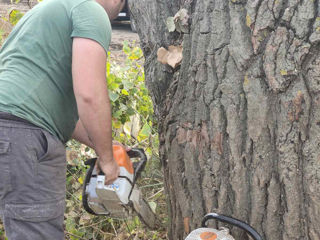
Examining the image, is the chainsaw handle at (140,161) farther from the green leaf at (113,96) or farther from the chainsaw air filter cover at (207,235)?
the green leaf at (113,96)

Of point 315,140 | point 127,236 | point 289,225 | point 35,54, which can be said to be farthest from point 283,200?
point 127,236

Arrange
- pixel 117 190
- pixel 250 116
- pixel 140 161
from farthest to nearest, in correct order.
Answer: pixel 140 161 → pixel 117 190 → pixel 250 116

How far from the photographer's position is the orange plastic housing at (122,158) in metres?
1.96

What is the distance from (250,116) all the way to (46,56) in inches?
38.5

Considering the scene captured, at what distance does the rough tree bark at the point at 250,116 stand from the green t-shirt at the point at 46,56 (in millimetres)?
457

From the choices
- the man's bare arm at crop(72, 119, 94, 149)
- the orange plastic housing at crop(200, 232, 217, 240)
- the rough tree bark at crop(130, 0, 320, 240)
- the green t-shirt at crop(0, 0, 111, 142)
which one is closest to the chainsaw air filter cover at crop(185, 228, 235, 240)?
the orange plastic housing at crop(200, 232, 217, 240)

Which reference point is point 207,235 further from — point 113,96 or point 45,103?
point 113,96

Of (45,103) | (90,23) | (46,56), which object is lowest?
(45,103)

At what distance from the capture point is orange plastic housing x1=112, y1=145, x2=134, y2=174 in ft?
6.42

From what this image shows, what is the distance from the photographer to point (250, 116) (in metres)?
1.48

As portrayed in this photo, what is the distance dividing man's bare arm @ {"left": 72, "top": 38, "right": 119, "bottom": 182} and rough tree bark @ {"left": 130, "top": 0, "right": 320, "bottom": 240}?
317 mm

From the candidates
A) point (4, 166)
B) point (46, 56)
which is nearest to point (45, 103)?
point (46, 56)

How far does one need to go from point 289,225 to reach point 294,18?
0.79 m

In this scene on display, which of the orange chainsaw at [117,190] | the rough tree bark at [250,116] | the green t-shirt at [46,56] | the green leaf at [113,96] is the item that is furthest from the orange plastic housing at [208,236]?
the green leaf at [113,96]
